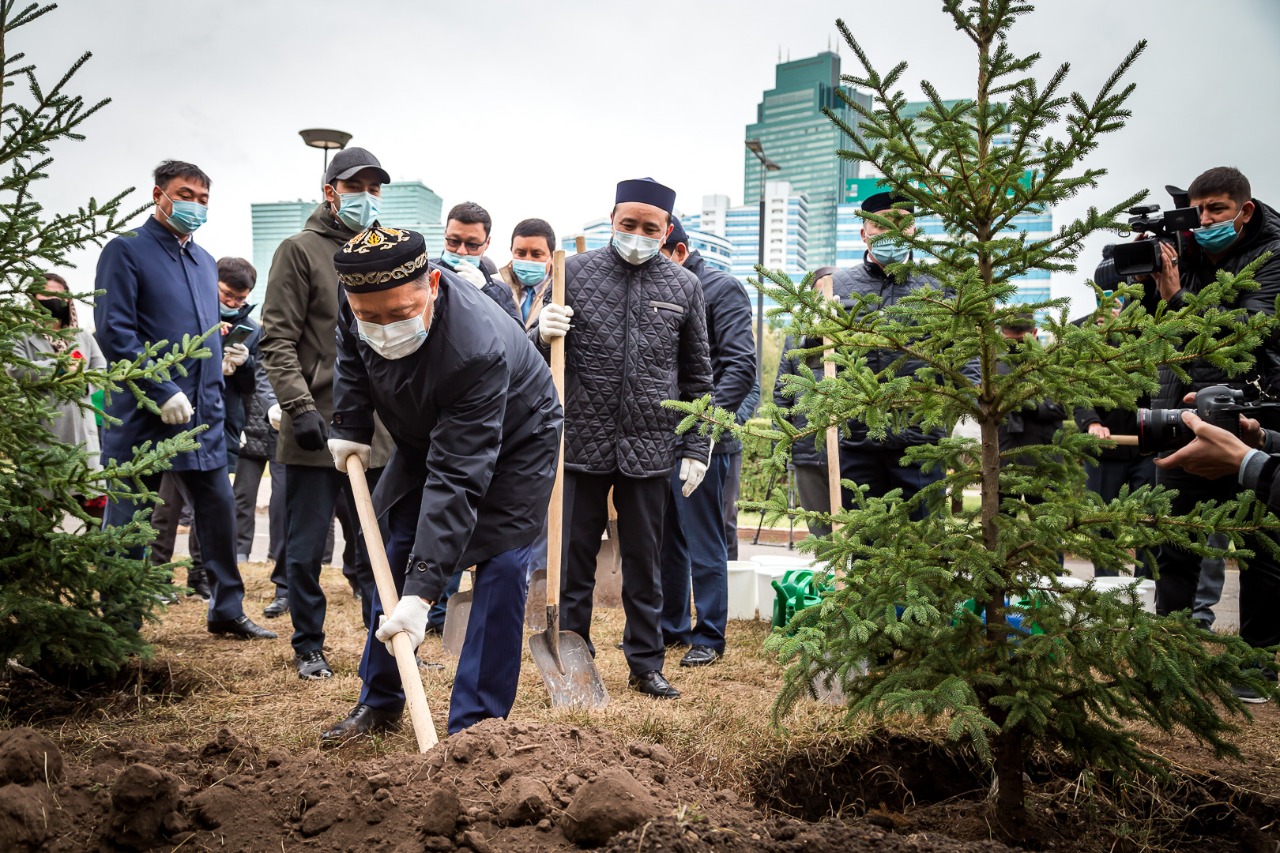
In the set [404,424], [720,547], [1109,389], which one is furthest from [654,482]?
[1109,389]

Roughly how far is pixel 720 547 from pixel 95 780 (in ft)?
10.9

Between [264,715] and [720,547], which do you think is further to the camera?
[720,547]

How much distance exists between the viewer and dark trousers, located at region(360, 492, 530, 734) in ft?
11.2

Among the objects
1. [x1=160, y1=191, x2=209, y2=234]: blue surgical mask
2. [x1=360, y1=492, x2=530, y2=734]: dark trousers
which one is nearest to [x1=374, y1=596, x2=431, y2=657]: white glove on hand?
[x1=360, y1=492, x2=530, y2=734]: dark trousers

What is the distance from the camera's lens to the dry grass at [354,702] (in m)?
3.44

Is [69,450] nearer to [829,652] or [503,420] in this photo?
[503,420]

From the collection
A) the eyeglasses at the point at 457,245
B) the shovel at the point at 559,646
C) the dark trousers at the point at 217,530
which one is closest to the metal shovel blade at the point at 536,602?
the shovel at the point at 559,646

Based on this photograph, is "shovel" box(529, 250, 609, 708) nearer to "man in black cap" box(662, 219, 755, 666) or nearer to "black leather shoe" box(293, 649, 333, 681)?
"man in black cap" box(662, 219, 755, 666)

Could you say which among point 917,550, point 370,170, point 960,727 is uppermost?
point 370,170

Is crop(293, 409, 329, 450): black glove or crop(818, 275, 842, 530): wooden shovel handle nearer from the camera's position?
crop(293, 409, 329, 450): black glove

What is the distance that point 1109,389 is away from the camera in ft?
8.75

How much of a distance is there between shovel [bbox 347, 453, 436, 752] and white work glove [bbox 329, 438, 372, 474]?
2 cm

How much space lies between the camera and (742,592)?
646 cm

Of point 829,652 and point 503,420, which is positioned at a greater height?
point 503,420
